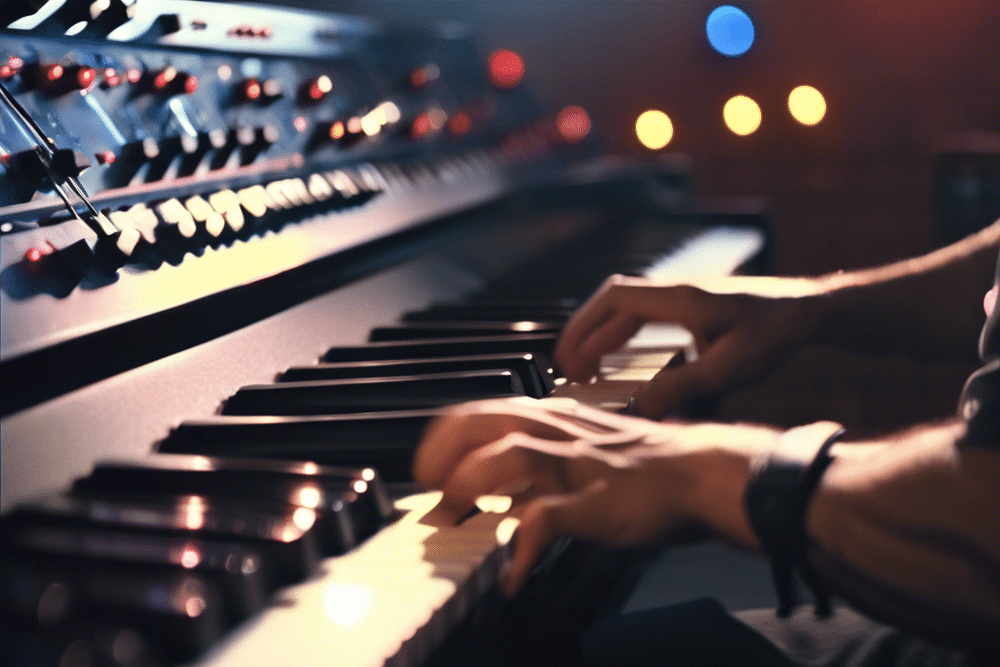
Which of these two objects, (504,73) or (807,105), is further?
(807,105)

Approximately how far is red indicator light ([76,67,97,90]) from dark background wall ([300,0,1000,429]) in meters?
2.50

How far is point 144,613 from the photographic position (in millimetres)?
518

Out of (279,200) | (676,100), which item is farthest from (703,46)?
(279,200)

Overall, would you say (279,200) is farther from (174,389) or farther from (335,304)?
(174,389)

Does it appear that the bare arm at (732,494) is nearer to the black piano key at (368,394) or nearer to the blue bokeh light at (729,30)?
the black piano key at (368,394)

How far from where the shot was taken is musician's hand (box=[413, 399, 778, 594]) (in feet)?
2.54

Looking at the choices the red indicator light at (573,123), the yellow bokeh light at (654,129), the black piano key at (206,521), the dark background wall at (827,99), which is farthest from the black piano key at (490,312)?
the yellow bokeh light at (654,129)

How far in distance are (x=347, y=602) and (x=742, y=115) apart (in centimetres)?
345

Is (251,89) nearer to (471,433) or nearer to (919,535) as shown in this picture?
(471,433)

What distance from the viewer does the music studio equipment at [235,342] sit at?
1.87 feet

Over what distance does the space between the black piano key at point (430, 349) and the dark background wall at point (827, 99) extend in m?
A: 2.36

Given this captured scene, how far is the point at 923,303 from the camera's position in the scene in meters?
1.47

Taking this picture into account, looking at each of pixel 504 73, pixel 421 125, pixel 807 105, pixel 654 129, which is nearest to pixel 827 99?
pixel 807 105

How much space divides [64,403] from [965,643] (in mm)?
738
